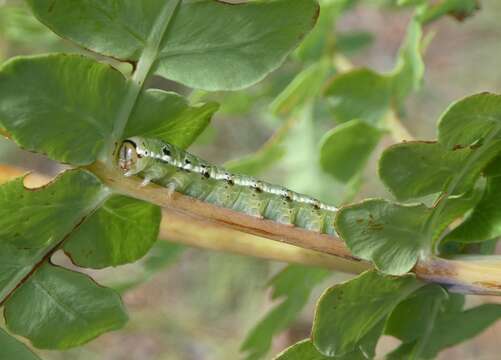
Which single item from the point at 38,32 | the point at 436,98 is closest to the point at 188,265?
the point at 436,98

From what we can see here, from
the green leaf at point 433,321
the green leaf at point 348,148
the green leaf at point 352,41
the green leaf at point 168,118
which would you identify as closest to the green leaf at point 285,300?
the green leaf at point 348,148

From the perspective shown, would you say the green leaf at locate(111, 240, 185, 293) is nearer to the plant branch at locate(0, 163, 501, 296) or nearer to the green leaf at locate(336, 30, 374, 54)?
the plant branch at locate(0, 163, 501, 296)

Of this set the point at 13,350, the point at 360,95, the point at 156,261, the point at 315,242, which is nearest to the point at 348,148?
the point at 360,95

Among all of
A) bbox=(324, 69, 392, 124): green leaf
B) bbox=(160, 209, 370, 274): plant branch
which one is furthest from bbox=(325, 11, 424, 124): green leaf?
bbox=(160, 209, 370, 274): plant branch

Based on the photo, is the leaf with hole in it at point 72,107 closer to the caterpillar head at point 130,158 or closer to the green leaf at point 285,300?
the caterpillar head at point 130,158

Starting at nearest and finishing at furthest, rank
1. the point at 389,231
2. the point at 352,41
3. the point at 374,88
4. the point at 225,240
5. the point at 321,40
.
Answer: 1. the point at 389,231
2. the point at 225,240
3. the point at 374,88
4. the point at 321,40
5. the point at 352,41

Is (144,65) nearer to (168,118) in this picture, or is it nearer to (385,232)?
(168,118)
